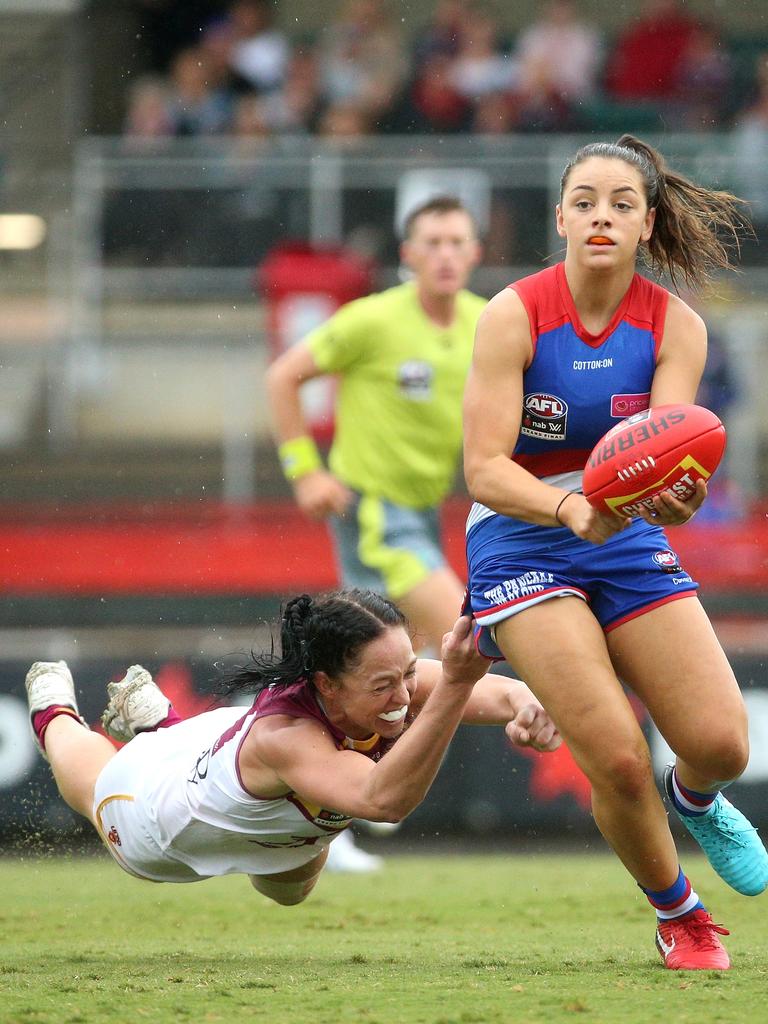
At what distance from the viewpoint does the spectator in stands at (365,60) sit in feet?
44.6

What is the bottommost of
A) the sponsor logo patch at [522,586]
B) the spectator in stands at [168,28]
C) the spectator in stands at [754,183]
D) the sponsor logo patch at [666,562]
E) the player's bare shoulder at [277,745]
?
the player's bare shoulder at [277,745]

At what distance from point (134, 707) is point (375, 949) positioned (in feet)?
3.72

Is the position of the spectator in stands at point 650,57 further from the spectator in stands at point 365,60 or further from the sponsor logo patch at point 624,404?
the sponsor logo patch at point 624,404

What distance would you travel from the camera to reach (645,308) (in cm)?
455

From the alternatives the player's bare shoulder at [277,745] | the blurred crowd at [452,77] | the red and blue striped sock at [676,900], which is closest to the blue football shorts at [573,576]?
the player's bare shoulder at [277,745]

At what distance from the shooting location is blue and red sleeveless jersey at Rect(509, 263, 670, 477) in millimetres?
4461

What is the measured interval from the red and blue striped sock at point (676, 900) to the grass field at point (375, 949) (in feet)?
0.54

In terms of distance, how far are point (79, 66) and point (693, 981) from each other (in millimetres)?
13376

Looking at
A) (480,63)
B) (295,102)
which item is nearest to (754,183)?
(480,63)

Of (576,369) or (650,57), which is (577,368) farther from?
(650,57)

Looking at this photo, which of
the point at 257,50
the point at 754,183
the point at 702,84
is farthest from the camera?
the point at 257,50

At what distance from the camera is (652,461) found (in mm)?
4074

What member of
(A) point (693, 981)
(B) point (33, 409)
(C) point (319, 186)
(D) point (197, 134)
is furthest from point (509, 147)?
(A) point (693, 981)

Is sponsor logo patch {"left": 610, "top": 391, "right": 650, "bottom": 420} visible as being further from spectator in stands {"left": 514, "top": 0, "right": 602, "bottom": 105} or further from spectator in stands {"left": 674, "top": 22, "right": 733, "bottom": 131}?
spectator in stands {"left": 514, "top": 0, "right": 602, "bottom": 105}
